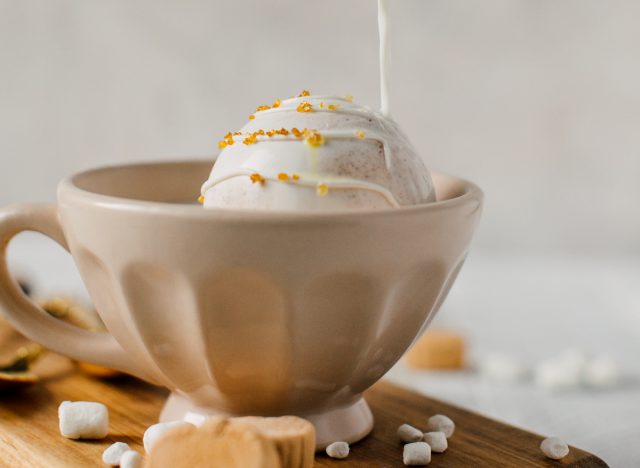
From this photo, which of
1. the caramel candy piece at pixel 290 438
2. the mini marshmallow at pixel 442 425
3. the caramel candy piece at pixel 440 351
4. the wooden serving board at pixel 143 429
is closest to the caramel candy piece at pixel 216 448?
the caramel candy piece at pixel 290 438

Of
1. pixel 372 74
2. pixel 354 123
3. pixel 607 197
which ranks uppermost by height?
pixel 354 123

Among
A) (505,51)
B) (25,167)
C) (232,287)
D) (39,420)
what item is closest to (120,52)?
(25,167)

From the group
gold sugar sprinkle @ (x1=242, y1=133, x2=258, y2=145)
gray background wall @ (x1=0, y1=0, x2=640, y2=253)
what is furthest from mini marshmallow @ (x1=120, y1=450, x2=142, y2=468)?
gray background wall @ (x1=0, y1=0, x2=640, y2=253)

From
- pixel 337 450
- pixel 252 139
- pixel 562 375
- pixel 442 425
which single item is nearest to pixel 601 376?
pixel 562 375

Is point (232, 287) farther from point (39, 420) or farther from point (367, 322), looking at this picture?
point (39, 420)

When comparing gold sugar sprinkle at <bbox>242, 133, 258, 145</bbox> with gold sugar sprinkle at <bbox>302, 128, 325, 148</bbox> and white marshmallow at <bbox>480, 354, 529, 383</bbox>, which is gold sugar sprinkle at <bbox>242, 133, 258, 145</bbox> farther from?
white marshmallow at <bbox>480, 354, 529, 383</bbox>

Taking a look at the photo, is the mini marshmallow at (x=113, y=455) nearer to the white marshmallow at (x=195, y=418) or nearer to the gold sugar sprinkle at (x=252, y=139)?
the white marshmallow at (x=195, y=418)
